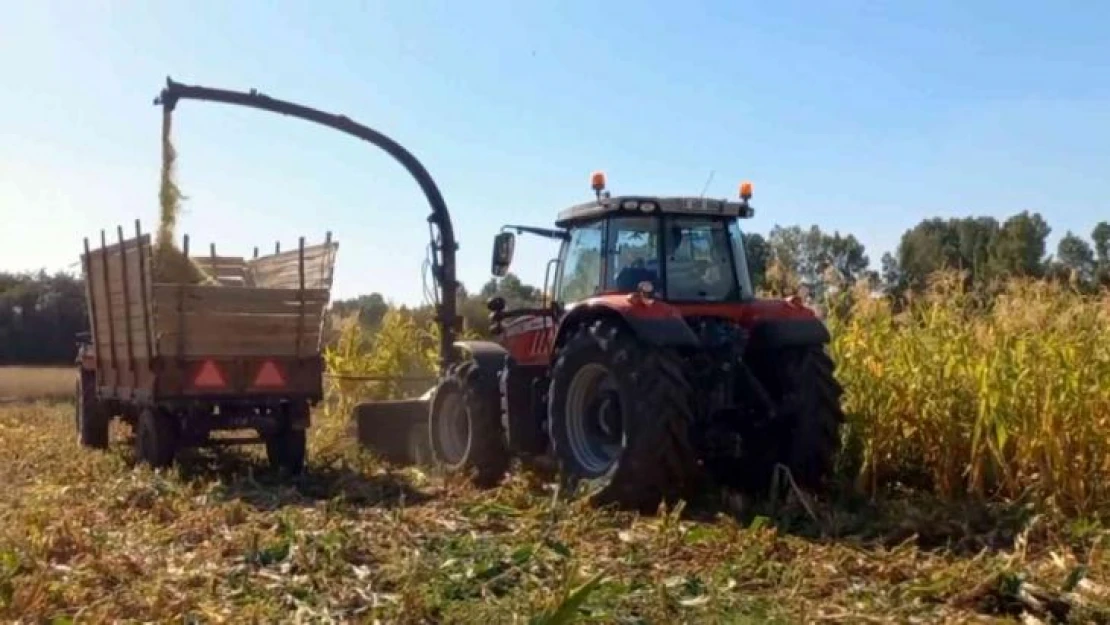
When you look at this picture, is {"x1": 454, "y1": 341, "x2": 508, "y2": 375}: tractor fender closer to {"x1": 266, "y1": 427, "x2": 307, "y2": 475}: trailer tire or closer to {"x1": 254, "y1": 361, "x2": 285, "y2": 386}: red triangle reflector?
{"x1": 254, "y1": 361, "x2": 285, "y2": 386}: red triangle reflector

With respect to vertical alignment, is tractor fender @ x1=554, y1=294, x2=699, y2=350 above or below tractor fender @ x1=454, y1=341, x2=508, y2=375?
above

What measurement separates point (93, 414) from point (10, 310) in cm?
2865

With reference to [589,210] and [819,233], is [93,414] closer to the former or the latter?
[589,210]

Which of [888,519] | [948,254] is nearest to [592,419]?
[888,519]

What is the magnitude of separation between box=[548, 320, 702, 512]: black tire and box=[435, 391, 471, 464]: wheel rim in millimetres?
2012

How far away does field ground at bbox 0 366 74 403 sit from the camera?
22.2 meters

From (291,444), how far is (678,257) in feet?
12.4

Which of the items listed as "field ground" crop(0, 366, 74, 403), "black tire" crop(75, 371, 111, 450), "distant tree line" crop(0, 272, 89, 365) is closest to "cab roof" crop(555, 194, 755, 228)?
"black tire" crop(75, 371, 111, 450)

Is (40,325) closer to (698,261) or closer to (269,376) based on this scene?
(269,376)

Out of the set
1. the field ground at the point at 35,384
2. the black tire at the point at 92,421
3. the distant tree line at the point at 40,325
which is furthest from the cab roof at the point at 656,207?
the distant tree line at the point at 40,325

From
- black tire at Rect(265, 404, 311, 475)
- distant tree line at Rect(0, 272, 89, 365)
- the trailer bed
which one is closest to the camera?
the trailer bed

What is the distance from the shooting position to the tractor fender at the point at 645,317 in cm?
684

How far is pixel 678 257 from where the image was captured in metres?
7.86

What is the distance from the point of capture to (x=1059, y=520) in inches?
245
